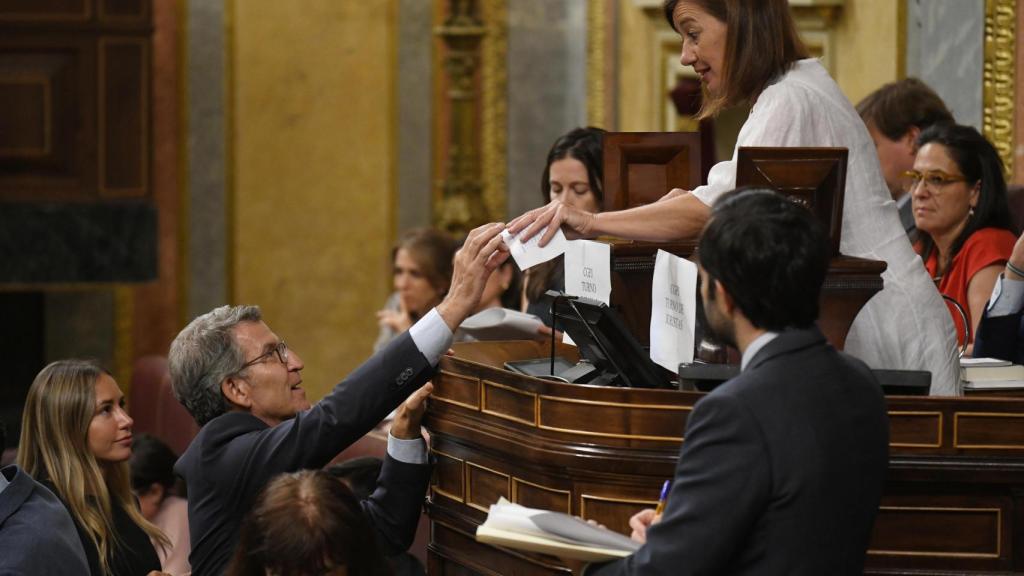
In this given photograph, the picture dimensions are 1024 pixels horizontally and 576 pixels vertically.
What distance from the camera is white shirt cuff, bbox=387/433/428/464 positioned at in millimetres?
3201

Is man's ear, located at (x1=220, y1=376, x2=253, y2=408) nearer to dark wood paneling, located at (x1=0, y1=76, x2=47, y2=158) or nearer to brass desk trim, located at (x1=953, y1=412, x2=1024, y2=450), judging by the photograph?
brass desk trim, located at (x1=953, y1=412, x2=1024, y2=450)

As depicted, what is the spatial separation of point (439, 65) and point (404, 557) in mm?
4833

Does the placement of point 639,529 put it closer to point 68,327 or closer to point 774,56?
point 774,56

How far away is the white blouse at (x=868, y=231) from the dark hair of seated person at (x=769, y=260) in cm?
84

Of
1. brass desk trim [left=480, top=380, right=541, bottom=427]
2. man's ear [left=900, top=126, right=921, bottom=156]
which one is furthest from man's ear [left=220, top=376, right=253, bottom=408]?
man's ear [left=900, top=126, right=921, bottom=156]

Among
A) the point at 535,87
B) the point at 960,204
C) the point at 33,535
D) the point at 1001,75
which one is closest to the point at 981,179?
the point at 960,204

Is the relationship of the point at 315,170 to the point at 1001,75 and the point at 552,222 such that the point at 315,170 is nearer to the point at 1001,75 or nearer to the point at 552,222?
the point at 1001,75

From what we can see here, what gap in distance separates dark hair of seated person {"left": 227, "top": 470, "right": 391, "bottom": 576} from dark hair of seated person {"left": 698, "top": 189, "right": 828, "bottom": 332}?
790 millimetres

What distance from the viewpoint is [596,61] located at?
7.75 m

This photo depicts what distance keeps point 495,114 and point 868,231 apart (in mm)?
5107

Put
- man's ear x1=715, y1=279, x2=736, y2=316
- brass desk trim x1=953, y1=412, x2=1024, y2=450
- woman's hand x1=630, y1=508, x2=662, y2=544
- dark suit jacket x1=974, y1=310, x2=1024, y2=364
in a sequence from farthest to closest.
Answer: dark suit jacket x1=974, y1=310, x2=1024, y2=364
brass desk trim x1=953, y1=412, x2=1024, y2=450
woman's hand x1=630, y1=508, x2=662, y2=544
man's ear x1=715, y1=279, x2=736, y2=316

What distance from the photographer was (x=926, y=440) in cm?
265

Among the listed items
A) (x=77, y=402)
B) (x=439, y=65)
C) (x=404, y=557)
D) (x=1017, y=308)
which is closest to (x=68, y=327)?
(x=439, y=65)

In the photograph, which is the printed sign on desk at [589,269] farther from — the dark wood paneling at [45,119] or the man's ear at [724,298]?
the dark wood paneling at [45,119]
